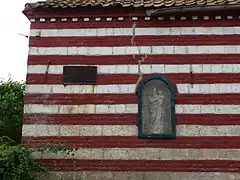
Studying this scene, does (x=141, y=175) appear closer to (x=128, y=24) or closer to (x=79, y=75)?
(x=79, y=75)

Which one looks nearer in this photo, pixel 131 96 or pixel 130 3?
pixel 131 96

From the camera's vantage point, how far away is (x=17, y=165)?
8.82 meters

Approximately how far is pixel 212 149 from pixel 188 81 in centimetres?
184

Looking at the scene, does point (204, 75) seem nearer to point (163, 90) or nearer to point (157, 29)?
point (163, 90)

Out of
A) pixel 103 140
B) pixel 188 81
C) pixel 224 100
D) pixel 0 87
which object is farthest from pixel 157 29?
pixel 0 87

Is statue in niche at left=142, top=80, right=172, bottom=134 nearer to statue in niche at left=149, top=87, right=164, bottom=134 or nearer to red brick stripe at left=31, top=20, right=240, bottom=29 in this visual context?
statue in niche at left=149, top=87, right=164, bottom=134

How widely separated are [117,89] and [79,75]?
43.5 inches

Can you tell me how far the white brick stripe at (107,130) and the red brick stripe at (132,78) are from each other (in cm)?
119

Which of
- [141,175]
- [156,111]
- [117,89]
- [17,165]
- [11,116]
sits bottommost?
[141,175]

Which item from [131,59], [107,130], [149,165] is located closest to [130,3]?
[131,59]

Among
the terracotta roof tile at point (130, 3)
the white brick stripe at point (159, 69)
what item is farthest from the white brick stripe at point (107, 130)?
the terracotta roof tile at point (130, 3)

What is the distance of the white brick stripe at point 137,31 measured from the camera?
33.3ft

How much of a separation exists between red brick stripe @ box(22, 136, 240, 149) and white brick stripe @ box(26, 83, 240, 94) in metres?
1.20

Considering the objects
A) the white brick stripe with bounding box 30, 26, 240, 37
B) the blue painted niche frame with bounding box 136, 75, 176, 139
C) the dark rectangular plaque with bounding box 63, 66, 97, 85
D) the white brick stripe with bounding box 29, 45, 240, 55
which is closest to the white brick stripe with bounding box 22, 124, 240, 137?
the blue painted niche frame with bounding box 136, 75, 176, 139
